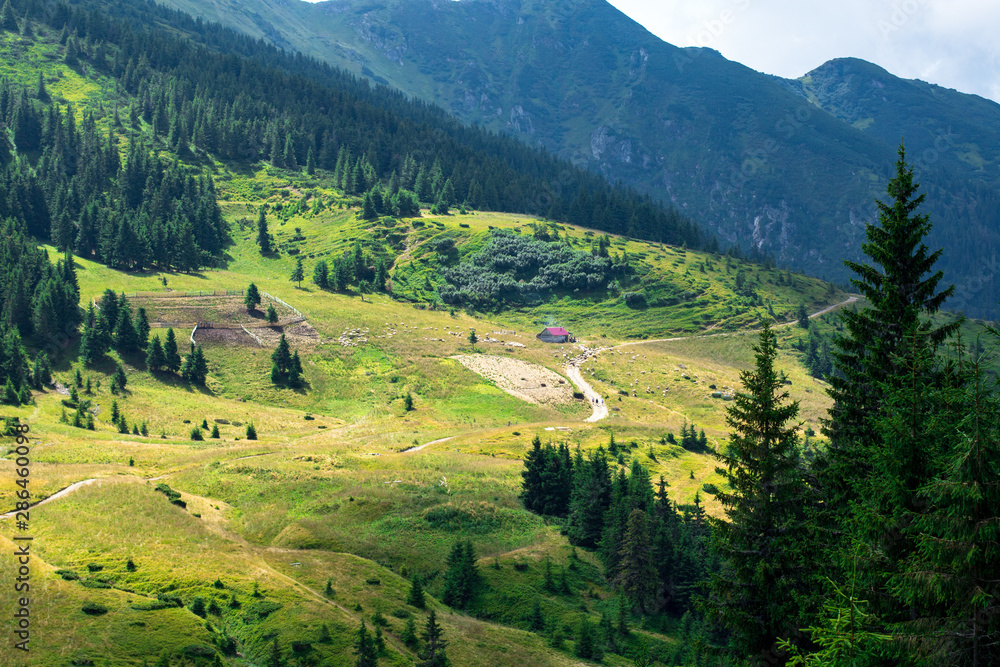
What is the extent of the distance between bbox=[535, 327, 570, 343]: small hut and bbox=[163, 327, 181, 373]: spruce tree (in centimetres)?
7706

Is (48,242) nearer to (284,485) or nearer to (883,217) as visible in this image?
(284,485)

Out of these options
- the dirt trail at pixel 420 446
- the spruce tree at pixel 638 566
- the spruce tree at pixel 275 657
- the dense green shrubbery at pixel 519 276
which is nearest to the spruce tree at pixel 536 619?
the spruce tree at pixel 638 566

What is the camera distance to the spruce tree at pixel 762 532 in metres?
20.8

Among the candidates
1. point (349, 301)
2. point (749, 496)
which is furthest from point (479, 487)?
point (349, 301)

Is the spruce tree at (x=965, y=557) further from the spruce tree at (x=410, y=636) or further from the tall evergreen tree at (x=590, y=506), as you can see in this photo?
the tall evergreen tree at (x=590, y=506)

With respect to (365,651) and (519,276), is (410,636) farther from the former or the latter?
(519,276)

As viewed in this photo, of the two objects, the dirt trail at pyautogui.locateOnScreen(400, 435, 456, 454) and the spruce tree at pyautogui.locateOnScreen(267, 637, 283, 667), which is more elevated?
the spruce tree at pyautogui.locateOnScreen(267, 637, 283, 667)

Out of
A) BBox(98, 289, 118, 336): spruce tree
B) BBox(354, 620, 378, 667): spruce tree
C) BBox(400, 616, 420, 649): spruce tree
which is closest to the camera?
BBox(354, 620, 378, 667): spruce tree

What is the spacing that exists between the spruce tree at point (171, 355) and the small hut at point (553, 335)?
77.1 metres

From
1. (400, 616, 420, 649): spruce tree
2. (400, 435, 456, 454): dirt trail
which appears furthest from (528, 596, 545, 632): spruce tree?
(400, 435, 456, 454): dirt trail

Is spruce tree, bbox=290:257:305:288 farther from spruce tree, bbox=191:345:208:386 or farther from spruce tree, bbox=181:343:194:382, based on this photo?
spruce tree, bbox=181:343:194:382

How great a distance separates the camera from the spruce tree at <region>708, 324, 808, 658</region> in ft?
68.3

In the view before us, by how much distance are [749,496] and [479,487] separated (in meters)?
59.2

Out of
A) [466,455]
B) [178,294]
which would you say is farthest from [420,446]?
[178,294]
